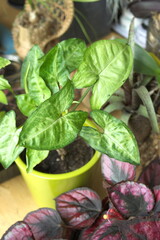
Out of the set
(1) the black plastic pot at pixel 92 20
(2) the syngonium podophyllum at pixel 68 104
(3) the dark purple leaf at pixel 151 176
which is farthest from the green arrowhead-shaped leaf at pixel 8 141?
(1) the black plastic pot at pixel 92 20

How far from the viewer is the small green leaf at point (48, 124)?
0.37 metres

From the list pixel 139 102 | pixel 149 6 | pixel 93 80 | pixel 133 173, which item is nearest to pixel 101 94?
pixel 93 80

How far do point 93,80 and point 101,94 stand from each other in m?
0.02

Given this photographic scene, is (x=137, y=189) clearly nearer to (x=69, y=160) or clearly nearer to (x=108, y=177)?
(x=108, y=177)

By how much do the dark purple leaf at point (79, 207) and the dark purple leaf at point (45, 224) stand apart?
14 millimetres

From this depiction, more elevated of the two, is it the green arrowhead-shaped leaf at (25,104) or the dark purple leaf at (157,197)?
the green arrowhead-shaped leaf at (25,104)

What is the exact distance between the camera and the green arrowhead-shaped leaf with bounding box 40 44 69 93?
0.46 metres

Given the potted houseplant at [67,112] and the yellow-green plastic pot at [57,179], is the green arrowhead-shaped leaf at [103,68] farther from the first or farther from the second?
the yellow-green plastic pot at [57,179]

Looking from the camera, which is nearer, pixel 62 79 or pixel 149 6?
pixel 62 79

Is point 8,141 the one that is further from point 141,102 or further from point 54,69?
point 141,102

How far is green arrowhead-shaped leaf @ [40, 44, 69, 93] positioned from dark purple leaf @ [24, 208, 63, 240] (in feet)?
0.65

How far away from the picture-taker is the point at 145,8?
787 millimetres

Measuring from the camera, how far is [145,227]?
40cm

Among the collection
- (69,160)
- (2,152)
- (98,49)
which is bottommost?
(69,160)
